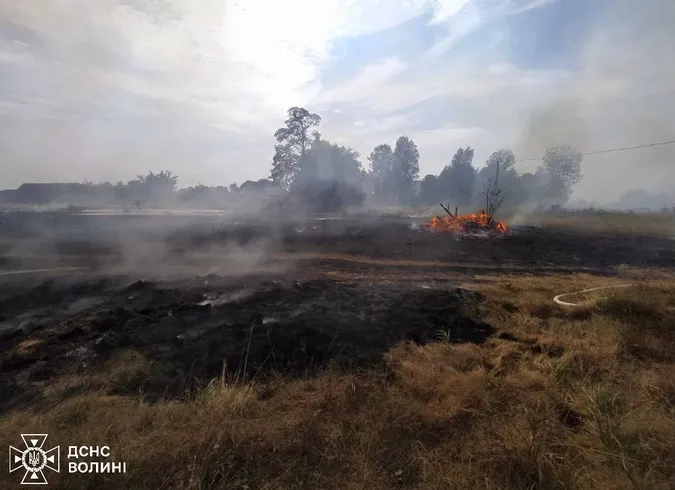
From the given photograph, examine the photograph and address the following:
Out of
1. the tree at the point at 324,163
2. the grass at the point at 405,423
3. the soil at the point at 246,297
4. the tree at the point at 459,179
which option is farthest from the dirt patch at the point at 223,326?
the tree at the point at 459,179

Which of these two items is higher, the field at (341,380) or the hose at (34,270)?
the hose at (34,270)

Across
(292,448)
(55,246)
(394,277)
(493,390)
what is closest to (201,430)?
(292,448)

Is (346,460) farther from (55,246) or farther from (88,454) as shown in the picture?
(55,246)

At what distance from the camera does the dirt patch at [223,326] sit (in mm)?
5656

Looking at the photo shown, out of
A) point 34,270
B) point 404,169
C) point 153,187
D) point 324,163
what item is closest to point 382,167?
point 404,169

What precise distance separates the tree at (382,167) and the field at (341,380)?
191ft

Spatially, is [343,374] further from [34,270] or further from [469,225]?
[469,225]

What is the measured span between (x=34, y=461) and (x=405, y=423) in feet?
11.3

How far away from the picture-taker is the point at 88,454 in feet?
10.5

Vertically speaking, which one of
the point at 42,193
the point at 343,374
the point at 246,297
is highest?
the point at 42,193

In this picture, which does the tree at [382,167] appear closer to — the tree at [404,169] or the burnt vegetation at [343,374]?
A: the tree at [404,169]

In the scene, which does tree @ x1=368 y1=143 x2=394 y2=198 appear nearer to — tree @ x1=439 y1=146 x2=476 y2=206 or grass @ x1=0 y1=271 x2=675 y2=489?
tree @ x1=439 y1=146 x2=476 y2=206

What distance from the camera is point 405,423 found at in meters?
3.87

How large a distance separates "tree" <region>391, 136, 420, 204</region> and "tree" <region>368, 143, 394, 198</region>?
1.74 m
